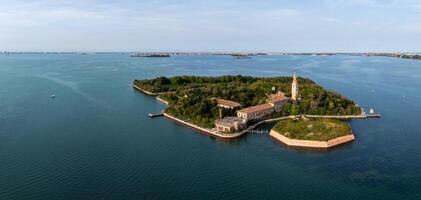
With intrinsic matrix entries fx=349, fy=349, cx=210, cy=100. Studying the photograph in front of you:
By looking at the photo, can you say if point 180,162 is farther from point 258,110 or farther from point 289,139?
point 258,110

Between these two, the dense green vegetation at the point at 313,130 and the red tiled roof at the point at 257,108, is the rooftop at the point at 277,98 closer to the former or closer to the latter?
the red tiled roof at the point at 257,108

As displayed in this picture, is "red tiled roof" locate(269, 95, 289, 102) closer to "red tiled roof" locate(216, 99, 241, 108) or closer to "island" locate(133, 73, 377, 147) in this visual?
"island" locate(133, 73, 377, 147)

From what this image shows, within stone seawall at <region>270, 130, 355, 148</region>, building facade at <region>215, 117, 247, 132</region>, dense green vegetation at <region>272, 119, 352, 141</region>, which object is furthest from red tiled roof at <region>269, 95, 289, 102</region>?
stone seawall at <region>270, 130, 355, 148</region>

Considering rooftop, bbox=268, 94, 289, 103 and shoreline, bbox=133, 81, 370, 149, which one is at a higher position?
rooftop, bbox=268, 94, 289, 103

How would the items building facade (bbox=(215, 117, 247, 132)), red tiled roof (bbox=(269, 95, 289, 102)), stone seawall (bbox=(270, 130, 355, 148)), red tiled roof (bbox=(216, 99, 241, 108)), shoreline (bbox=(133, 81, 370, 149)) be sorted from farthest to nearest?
red tiled roof (bbox=(269, 95, 289, 102)), red tiled roof (bbox=(216, 99, 241, 108)), building facade (bbox=(215, 117, 247, 132)), shoreline (bbox=(133, 81, 370, 149)), stone seawall (bbox=(270, 130, 355, 148))

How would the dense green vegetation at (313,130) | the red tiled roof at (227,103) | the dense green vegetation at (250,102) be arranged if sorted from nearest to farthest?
the dense green vegetation at (313,130) → the dense green vegetation at (250,102) → the red tiled roof at (227,103)

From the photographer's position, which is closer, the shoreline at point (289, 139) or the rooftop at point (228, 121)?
the shoreline at point (289, 139)

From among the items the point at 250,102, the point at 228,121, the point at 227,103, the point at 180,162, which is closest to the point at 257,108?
the point at 227,103

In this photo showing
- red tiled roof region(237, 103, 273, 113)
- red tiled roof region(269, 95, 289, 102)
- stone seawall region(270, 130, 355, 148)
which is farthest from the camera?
red tiled roof region(269, 95, 289, 102)

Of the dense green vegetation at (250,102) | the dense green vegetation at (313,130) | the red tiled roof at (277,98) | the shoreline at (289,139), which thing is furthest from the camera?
the red tiled roof at (277,98)

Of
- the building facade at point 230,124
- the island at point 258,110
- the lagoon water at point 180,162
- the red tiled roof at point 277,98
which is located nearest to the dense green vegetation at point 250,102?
the island at point 258,110
